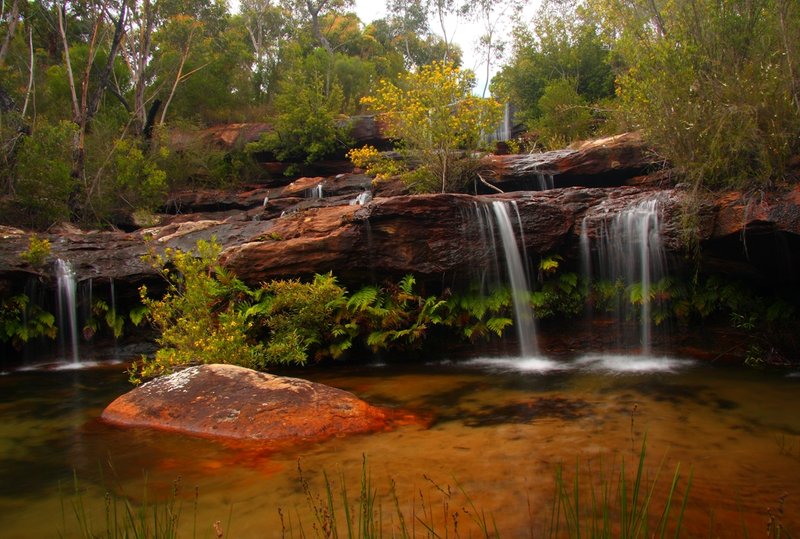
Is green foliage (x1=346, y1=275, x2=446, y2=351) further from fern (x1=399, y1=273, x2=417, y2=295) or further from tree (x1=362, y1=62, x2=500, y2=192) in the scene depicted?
tree (x1=362, y1=62, x2=500, y2=192)

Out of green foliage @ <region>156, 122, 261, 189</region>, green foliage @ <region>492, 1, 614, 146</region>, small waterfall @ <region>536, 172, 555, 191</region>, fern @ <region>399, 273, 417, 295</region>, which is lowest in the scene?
fern @ <region>399, 273, 417, 295</region>

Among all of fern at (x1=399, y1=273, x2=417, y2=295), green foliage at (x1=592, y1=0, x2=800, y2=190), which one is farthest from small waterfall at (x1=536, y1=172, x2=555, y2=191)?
fern at (x1=399, y1=273, x2=417, y2=295)

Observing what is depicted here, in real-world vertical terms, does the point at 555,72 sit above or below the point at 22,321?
above

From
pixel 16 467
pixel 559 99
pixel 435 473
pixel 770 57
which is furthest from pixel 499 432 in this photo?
pixel 559 99

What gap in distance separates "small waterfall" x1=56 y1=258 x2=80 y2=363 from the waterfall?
1003cm

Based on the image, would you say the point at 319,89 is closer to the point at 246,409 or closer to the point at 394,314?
the point at 394,314

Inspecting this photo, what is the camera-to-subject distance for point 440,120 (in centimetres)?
1219

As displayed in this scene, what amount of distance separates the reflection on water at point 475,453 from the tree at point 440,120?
632 cm

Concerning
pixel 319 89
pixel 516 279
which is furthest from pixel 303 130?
pixel 516 279

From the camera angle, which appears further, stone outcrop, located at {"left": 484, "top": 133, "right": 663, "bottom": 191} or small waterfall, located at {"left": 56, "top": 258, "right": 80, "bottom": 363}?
stone outcrop, located at {"left": 484, "top": 133, "right": 663, "bottom": 191}

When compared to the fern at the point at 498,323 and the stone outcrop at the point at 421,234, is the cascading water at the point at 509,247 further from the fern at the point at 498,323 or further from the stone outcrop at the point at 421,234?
the fern at the point at 498,323

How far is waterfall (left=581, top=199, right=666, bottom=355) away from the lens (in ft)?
28.5

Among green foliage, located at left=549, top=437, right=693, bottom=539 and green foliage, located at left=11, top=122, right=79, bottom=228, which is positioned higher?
green foliage, located at left=11, top=122, right=79, bottom=228

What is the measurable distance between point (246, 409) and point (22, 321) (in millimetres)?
8076
